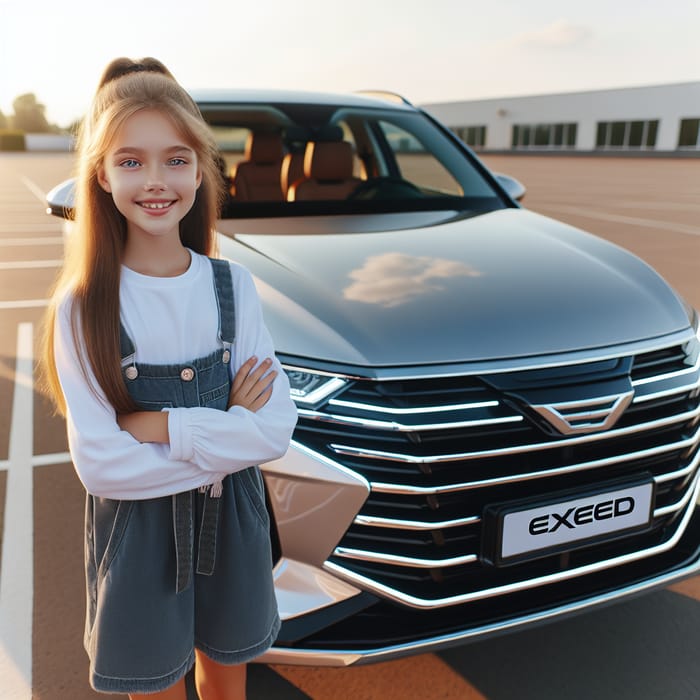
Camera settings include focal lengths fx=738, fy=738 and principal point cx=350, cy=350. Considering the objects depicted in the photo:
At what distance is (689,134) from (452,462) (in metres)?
41.6

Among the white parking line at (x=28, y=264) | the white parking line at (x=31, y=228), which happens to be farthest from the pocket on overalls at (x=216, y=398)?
the white parking line at (x=31, y=228)

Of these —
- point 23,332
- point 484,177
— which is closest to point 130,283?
point 484,177

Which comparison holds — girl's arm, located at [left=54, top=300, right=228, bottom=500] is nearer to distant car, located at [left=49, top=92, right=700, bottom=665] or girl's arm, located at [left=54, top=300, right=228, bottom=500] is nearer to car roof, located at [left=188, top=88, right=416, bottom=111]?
distant car, located at [left=49, top=92, right=700, bottom=665]

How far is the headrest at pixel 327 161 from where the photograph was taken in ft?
11.3

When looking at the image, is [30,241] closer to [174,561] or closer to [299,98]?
[299,98]

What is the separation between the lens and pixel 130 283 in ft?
4.16

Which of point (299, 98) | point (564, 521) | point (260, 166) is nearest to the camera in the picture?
point (564, 521)

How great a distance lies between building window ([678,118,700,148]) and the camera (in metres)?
37.4

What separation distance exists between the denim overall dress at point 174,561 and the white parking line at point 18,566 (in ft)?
2.61

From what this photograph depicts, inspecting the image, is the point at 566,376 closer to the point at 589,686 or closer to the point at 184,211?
the point at 589,686

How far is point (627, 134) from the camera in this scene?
133ft

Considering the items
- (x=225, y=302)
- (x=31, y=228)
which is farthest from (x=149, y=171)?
(x=31, y=228)

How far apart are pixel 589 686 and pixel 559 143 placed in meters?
46.1

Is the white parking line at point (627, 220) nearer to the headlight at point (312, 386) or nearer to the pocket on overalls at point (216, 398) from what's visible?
the headlight at point (312, 386)
